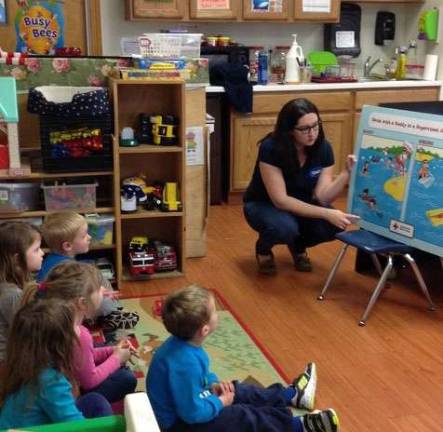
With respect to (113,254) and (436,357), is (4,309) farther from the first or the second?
(436,357)

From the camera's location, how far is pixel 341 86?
5.05 metres

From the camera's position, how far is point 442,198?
9.43 feet

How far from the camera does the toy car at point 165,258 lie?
352 cm

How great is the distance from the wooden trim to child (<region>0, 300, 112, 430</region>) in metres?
3.86

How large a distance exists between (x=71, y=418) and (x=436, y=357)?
1.75 m

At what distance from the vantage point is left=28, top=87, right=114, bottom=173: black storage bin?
10.1 feet

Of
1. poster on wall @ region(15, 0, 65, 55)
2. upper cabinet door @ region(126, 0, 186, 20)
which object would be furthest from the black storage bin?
poster on wall @ region(15, 0, 65, 55)

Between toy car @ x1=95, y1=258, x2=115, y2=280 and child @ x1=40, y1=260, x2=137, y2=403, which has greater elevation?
child @ x1=40, y1=260, x2=137, y2=403

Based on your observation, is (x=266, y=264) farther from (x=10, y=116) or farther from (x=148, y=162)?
(x=10, y=116)

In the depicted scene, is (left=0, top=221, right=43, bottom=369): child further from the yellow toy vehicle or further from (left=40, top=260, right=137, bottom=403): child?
the yellow toy vehicle

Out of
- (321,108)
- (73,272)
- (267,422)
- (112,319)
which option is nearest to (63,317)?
(73,272)

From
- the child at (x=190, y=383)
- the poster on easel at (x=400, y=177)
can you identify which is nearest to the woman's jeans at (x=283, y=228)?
the poster on easel at (x=400, y=177)

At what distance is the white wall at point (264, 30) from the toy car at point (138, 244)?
2138 millimetres

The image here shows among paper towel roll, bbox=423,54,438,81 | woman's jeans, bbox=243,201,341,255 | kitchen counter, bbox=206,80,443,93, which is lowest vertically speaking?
woman's jeans, bbox=243,201,341,255
